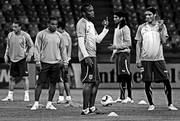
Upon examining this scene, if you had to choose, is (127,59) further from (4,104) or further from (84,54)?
(84,54)

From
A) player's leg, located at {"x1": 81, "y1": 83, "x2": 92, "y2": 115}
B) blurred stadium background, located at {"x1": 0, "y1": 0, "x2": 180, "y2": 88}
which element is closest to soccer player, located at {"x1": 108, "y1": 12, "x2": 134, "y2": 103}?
player's leg, located at {"x1": 81, "y1": 83, "x2": 92, "y2": 115}

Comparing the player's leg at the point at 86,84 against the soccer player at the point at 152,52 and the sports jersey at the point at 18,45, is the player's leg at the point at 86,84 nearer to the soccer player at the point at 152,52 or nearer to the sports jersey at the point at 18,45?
the soccer player at the point at 152,52

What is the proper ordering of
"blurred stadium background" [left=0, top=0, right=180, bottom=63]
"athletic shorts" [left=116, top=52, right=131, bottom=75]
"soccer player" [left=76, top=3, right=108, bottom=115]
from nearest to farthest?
"soccer player" [left=76, top=3, right=108, bottom=115]
"athletic shorts" [left=116, top=52, right=131, bottom=75]
"blurred stadium background" [left=0, top=0, right=180, bottom=63]

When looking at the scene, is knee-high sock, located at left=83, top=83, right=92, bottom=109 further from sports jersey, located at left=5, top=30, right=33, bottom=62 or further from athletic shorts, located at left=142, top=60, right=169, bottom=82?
sports jersey, located at left=5, top=30, right=33, bottom=62

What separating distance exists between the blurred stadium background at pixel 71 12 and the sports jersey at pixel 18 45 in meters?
9.69

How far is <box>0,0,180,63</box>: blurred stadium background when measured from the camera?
27594 mm

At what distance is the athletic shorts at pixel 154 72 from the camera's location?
13.2 metres

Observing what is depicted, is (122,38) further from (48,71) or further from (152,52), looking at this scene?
(48,71)

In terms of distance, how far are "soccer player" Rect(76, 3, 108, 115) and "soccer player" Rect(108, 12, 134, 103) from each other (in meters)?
4.13

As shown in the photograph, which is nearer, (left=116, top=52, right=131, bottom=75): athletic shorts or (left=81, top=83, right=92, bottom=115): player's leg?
(left=81, top=83, right=92, bottom=115): player's leg

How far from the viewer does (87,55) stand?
38.7ft

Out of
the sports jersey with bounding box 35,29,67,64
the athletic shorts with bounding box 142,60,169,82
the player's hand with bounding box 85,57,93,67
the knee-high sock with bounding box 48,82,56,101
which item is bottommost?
the knee-high sock with bounding box 48,82,56,101

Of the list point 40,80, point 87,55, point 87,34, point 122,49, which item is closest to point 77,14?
point 122,49

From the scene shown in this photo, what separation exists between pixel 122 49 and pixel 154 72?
10.7 feet
